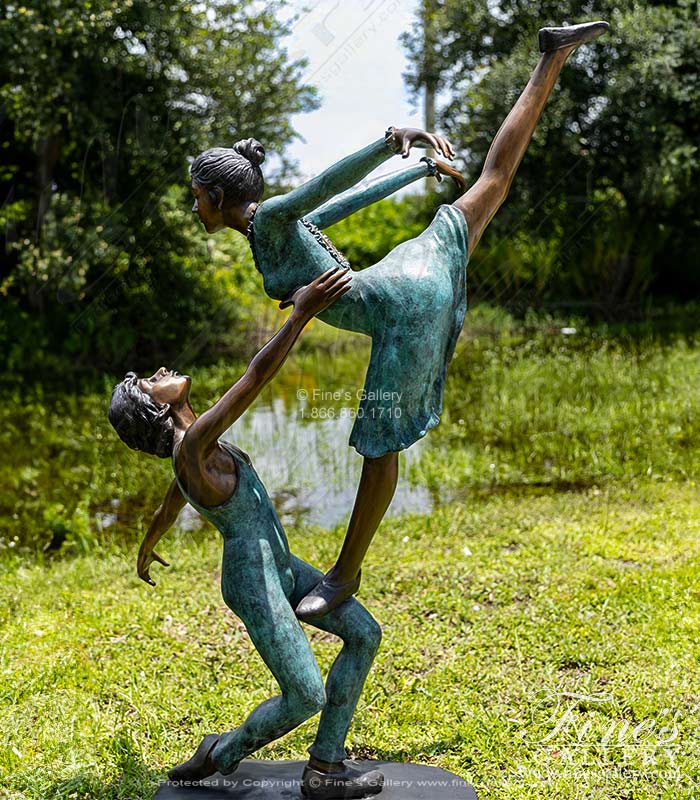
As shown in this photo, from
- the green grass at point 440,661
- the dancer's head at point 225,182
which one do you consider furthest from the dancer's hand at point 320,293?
the green grass at point 440,661

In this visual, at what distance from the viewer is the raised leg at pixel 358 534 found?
2.68 m

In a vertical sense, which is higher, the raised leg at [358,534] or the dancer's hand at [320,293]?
the dancer's hand at [320,293]

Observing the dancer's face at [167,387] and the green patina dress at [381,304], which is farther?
the dancer's face at [167,387]

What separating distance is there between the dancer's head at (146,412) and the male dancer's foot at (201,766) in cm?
87

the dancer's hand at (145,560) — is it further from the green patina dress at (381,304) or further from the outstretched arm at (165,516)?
the green patina dress at (381,304)

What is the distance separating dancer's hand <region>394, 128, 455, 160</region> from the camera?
8.52 ft

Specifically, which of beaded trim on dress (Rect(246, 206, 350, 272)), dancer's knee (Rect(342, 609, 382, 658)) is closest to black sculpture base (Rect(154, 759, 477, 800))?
dancer's knee (Rect(342, 609, 382, 658))

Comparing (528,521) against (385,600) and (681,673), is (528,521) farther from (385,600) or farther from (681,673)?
(681,673)

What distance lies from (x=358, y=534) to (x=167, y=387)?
0.67m

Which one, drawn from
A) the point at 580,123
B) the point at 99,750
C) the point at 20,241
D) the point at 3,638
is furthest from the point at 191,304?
the point at 99,750

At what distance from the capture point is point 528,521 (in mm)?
5605

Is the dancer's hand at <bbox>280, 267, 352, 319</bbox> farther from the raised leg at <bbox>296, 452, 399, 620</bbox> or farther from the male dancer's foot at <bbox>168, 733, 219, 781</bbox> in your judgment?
the male dancer's foot at <bbox>168, 733, 219, 781</bbox>

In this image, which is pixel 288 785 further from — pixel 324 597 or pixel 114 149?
pixel 114 149

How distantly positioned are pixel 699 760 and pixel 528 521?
2.39m
